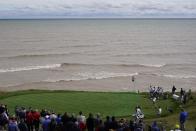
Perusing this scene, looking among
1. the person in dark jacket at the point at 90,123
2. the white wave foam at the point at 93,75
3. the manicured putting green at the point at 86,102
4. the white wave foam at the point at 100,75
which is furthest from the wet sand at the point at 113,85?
the person in dark jacket at the point at 90,123

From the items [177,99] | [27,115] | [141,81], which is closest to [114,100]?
[177,99]

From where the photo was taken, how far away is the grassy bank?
29734mm

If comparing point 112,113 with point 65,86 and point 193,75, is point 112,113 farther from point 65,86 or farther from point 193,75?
point 193,75

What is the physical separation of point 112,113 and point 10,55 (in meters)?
73.3

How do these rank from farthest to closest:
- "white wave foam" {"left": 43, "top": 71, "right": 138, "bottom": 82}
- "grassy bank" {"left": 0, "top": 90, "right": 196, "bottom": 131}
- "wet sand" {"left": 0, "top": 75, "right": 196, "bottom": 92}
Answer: "white wave foam" {"left": 43, "top": 71, "right": 138, "bottom": 82} < "wet sand" {"left": 0, "top": 75, "right": 196, "bottom": 92} < "grassy bank" {"left": 0, "top": 90, "right": 196, "bottom": 131}

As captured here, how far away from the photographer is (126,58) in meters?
97.5

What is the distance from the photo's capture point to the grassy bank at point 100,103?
29734 millimetres

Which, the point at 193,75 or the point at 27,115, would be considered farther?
the point at 193,75

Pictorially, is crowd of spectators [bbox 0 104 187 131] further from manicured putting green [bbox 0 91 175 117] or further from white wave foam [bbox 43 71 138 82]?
white wave foam [bbox 43 71 138 82]

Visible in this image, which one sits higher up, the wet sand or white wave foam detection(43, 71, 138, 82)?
white wave foam detection(43, 71, 138, 82)

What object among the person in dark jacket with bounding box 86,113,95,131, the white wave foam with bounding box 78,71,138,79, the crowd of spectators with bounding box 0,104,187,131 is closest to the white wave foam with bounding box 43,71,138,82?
the white wave foam with bounding box 78,71,138,79

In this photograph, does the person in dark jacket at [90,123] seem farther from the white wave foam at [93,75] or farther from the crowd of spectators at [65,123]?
the white wave foam at [93,75]

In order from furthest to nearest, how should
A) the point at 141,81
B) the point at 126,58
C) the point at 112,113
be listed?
1. the point at 126,58
2. the point at 141,81
3. the point at 112,113

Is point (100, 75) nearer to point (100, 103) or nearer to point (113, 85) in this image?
point (113, 85)
